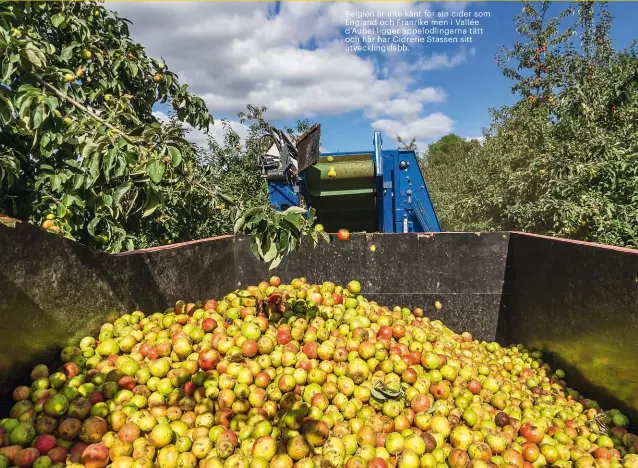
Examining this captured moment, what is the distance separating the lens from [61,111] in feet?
14.5

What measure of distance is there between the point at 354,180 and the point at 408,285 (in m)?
2.37

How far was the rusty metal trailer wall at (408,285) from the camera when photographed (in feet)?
9.61

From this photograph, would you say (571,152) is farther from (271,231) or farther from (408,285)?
(271,231)

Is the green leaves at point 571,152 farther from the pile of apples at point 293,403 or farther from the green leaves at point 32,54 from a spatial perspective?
the green leaves at point 32,54

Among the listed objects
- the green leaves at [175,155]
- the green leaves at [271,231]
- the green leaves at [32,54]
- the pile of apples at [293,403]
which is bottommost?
the pile of apples at [293,403]

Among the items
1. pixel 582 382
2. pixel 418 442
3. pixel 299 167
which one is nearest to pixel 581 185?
pixel 582 382

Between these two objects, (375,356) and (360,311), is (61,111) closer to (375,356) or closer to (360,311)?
(360,311)

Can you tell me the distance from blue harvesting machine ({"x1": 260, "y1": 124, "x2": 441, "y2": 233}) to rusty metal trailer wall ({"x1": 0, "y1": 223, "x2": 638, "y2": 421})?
4.86 ft

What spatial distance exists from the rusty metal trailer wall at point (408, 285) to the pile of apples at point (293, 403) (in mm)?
234

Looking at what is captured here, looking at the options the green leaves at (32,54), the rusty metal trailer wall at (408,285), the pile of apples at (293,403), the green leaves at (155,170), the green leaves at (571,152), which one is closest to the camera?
the pile of apples at (293,403)

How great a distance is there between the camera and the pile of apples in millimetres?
2697

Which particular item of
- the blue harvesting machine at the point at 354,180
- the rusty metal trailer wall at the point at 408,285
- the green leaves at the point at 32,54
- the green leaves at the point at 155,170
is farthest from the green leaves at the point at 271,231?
the blue harvesting machine at the point at 354,180

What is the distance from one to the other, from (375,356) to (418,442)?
3.23ft

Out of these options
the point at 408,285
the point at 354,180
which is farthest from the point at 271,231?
the point at 354,180
